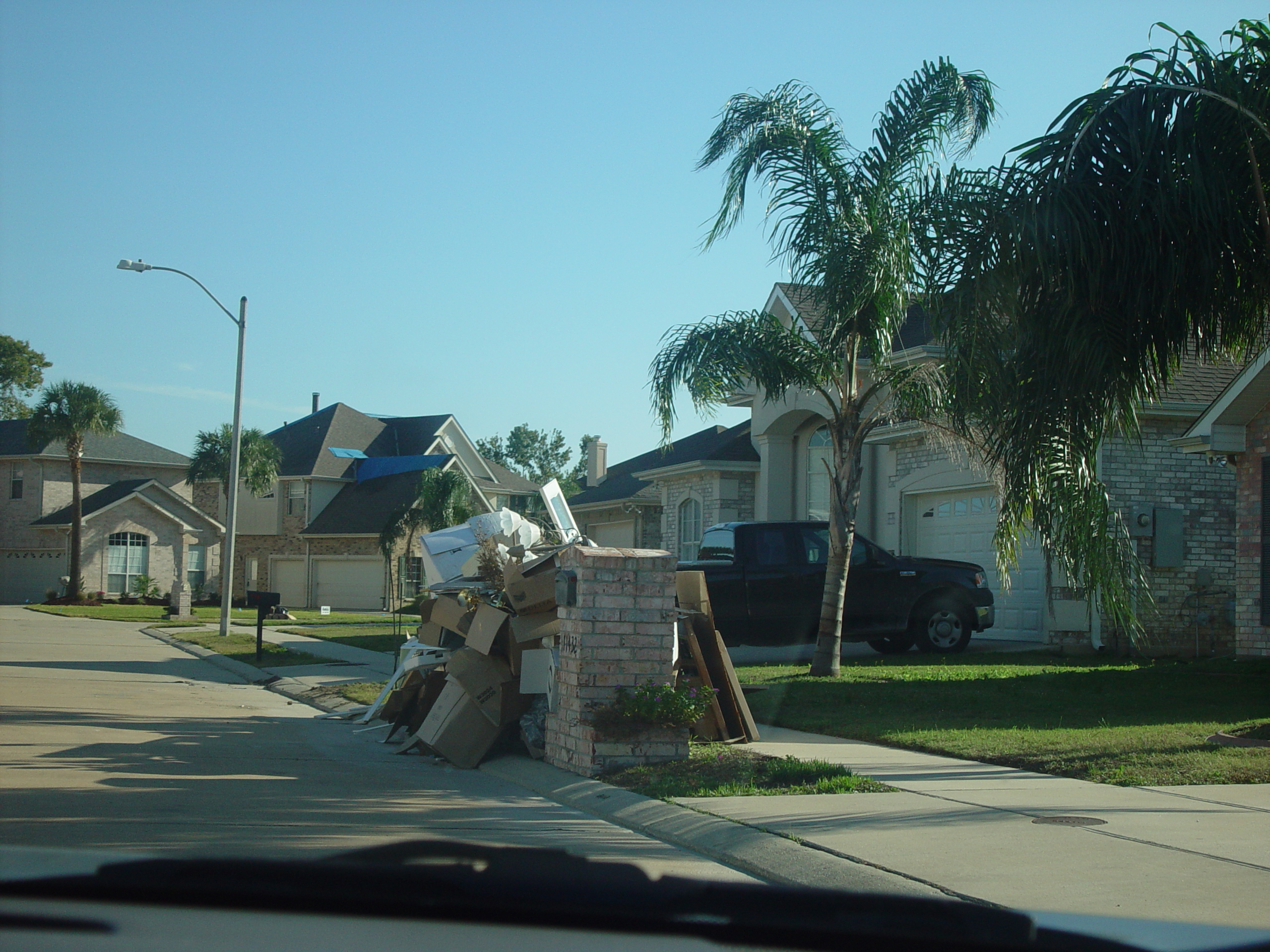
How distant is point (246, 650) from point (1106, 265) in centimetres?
1829

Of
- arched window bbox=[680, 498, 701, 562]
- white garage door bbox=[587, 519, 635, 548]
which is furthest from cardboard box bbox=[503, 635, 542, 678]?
white garage door bbox=[587, 519, 635, 548]

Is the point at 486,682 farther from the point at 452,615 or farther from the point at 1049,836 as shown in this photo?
the point at 1049,836

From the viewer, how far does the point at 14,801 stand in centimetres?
738

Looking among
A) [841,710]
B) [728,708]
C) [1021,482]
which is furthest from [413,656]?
[1021,482]

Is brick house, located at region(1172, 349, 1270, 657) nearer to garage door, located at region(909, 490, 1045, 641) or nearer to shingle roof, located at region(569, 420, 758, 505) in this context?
garage door, located at region(909, 490, 1045, 641)

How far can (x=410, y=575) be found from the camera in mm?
47188

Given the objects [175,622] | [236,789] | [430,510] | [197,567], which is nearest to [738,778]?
Answer: [236,789]

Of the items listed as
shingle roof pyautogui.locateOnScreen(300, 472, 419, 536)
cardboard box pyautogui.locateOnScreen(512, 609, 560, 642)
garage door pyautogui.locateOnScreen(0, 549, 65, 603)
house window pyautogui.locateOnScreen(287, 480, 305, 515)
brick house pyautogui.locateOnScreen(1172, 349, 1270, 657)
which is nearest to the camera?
cardboard box pyautogui.locateOnScreen(512, 609, 560, 642)

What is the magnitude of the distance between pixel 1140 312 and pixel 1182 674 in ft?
22.1

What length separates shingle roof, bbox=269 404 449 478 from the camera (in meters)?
50.2

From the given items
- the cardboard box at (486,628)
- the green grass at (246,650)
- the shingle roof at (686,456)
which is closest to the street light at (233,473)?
the green grass at (246,650)

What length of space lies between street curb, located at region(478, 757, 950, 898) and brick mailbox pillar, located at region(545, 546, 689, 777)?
1.16ft

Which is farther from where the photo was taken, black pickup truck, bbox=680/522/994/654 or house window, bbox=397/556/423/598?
house window, bbox=397/556/423/598

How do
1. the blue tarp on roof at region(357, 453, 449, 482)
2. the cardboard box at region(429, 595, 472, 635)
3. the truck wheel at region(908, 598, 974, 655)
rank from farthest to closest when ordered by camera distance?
the blue tarp on roof at region(357, 453, 449, 482)
the truck wheel at region(908, 598, 974, 655)
the cardboard box at region(429, 595, 472, 635)
